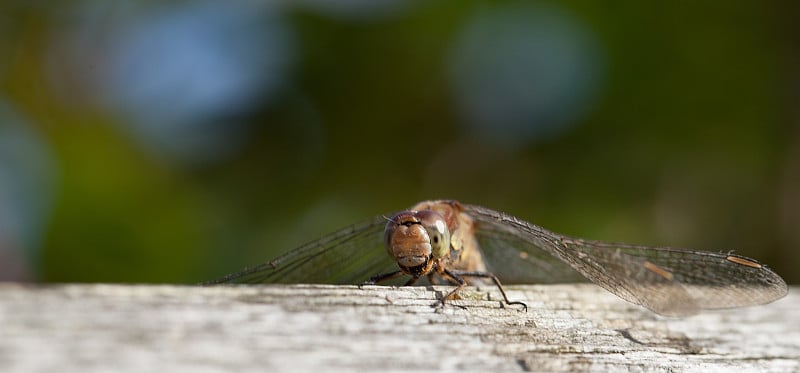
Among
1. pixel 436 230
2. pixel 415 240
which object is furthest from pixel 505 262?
pixel 415 240

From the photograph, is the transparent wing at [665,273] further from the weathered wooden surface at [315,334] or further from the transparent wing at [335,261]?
the transparent wing at [335,261]

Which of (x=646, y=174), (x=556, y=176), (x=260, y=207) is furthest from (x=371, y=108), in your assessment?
(x=646, y=174)

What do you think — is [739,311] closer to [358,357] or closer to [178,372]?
[358,357]

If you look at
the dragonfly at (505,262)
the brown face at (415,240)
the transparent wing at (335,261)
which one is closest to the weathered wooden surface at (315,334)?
the dragonfly at (505,262)

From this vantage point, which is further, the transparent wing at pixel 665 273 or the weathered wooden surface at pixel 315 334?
the transparent wing at pixel 665 273

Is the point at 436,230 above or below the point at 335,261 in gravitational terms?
above

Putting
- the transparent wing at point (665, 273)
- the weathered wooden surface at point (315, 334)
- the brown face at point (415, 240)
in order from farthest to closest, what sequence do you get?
the brown face at point (415, 240) < the transparent wing at point (665, 273) < the weathered wooden surface at point (315, 334)

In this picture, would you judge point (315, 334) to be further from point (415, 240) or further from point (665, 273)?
point (665, 273)
